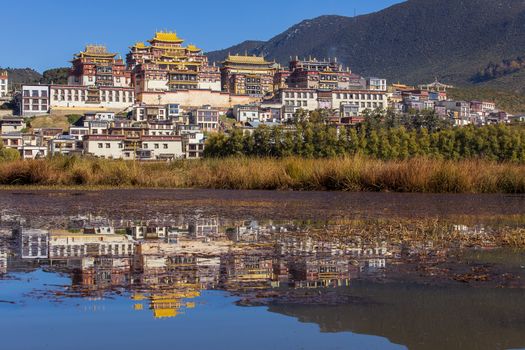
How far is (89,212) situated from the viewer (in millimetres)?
13195

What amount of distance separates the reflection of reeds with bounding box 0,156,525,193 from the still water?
23.5ft

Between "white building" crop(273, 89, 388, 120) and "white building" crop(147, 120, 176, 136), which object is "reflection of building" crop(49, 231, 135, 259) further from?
"white building" crop(273, 89, 388, 120)

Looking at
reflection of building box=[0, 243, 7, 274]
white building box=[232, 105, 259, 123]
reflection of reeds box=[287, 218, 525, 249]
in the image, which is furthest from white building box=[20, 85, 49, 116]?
reflection of building box=[0, 243, 7, 274]

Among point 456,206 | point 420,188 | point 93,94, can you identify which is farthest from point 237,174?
point 93,94

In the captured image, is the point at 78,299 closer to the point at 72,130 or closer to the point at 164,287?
the point at 164,287

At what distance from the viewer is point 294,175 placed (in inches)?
843

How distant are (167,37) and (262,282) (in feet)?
363

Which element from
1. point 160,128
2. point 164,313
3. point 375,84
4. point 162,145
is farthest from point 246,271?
point 375,84

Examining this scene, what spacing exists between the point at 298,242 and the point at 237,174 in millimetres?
13160

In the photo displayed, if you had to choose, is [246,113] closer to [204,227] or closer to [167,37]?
[167,37]

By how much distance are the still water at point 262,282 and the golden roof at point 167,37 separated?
10347 centimetres

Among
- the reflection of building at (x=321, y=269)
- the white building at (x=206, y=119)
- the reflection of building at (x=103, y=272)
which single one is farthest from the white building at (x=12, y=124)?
the reflection of building at (x=321, y=269)

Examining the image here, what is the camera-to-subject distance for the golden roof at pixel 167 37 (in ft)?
373

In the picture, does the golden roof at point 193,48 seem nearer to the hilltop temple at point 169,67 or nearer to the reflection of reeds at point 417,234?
the hilltop temple at point 169,67
